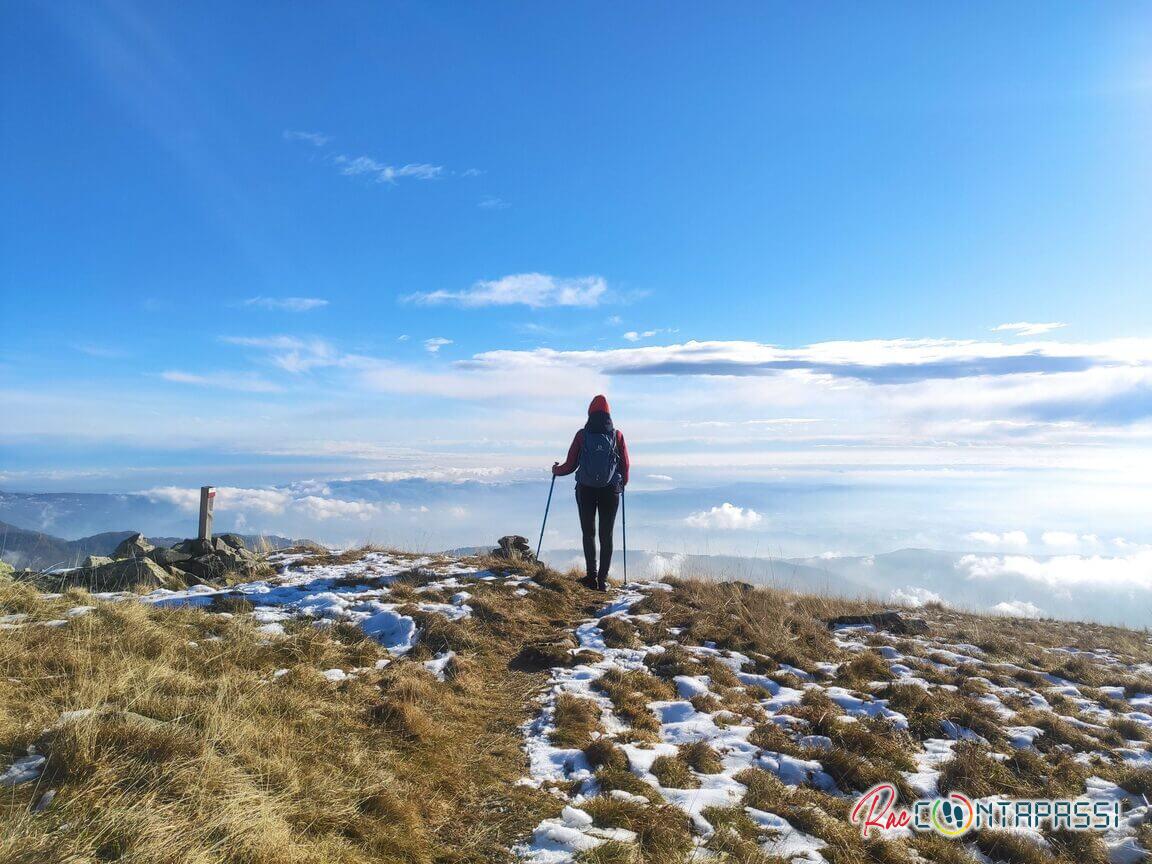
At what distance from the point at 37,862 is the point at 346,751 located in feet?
8.03

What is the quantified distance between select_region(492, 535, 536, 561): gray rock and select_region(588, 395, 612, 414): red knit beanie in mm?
4386

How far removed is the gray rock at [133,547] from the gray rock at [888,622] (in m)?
14.3

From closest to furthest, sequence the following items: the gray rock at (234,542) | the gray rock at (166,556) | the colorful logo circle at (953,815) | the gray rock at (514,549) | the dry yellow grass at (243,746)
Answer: the dry yellow grass at (243,746) → the colorful logo circle at (953,815) → the gray rock at (166,556) → the gray rock at (234,542) → the gray rock at (514,549)

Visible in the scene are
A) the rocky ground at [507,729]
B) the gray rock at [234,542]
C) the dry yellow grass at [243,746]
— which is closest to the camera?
the dry yellow grass at [243,746]

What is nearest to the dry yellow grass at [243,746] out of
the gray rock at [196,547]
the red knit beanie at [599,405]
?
the gray rock at [196,547]

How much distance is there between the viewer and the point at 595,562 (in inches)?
550

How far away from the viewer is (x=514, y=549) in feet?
51.0

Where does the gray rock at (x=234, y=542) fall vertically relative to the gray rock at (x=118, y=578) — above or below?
above

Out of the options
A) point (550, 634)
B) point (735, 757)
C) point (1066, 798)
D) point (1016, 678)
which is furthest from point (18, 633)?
point (1016, 678)

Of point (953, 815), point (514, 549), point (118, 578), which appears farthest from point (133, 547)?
point (953, 815)

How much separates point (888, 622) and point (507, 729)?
10179 mm

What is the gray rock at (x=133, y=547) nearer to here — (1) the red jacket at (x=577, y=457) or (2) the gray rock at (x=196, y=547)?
(2) the gray rock at (x=196, y=547)

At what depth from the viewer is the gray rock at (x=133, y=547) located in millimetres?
12281

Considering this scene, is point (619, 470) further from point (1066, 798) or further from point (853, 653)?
point (1066, 798)
